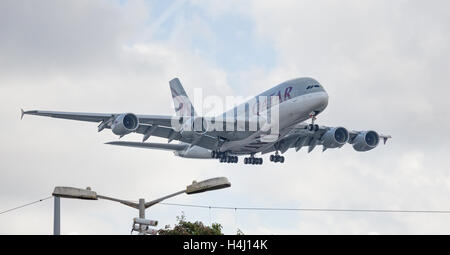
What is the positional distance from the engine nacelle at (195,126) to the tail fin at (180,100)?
12981 mm

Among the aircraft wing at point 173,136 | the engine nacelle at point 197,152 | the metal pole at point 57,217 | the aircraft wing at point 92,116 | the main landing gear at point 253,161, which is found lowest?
the metal pole at point 57,217

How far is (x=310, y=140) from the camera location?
7725 cm

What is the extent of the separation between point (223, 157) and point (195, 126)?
25.6 ft

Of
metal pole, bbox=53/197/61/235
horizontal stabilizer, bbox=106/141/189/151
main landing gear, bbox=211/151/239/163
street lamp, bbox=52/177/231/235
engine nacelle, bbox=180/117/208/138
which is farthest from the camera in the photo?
horizontal stabilizer, bbox=106/141/189/151

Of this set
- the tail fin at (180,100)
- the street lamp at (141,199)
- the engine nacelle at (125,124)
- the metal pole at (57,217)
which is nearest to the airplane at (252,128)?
the engine nacelle at (125,124)

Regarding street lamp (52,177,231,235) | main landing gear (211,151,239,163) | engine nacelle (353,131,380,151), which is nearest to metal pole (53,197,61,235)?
street lamp (52,177,231,235)

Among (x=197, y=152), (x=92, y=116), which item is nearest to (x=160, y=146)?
(x=197, y=152)

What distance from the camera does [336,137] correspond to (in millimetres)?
75625

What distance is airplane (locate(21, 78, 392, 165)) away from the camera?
218 feet

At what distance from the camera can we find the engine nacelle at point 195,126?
230ft

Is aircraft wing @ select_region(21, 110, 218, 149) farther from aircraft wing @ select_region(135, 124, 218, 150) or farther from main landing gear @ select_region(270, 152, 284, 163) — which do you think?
main landing gear @ select_region(270, 152, 284, 163)

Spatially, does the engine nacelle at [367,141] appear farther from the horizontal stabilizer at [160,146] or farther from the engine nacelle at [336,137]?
the horizontal stabilizer at [160,146]

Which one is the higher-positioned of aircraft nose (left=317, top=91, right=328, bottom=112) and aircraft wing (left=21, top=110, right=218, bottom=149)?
aircraft nose (left=317, top=91, right=328, bottom=112)
